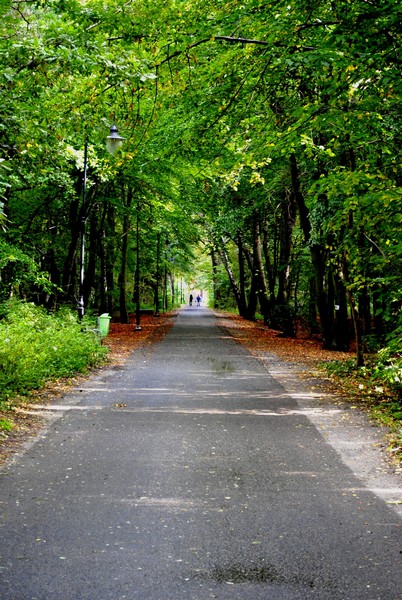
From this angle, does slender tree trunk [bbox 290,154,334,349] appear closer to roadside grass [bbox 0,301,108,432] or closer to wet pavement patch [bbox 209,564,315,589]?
roadside grass [bbox 0,301,108,432]

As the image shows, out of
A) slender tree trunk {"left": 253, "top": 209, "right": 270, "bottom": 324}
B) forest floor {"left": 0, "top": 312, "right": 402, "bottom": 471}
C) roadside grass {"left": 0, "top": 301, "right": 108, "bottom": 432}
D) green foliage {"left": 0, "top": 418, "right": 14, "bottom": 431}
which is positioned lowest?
forest floor {"left": 0, "top": 312, "right": 402, "bottom": 471}

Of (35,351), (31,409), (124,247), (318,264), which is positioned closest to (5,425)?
(31,409)

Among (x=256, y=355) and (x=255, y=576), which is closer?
(x=255, y=576)

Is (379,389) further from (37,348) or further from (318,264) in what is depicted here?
(318,264)

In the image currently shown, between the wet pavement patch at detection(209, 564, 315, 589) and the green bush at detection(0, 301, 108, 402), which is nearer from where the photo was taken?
the wet pavement patch at detection(209, 564, 315, 589)

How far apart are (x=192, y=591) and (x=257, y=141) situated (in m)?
8.98

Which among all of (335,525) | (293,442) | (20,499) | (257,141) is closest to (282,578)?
(335,525)

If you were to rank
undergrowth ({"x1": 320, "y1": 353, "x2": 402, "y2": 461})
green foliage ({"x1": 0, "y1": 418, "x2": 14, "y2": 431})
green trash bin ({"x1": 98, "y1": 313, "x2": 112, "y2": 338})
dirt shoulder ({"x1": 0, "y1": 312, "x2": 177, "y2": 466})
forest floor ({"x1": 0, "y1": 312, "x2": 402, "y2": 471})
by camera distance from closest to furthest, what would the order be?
dirt shoulder ({"x1": 0, "y1": 312, "x2": 177, "y2": 466}) < forest floor ({"x1": 0, "y1": 312, "x2": 402, "y2": 471}) < green foliage ({"x1": 0, "y1": 418, "x2": 14, "y2": 431}) < undergrowth ({"x1": 320, "y1": 353, "x2": 402, "y2": 461}) < green trash bin ({"x1": 98, "y1": 313, "x2": 112, "y2": 338})

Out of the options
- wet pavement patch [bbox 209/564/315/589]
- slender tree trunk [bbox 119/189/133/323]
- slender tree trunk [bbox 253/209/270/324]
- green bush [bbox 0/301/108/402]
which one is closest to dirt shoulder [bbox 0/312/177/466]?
green bush [bbox 0/301/108/402]

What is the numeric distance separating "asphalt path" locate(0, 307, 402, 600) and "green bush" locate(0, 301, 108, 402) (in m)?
1.66

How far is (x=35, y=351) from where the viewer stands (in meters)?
11.5

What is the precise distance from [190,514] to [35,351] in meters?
7.60

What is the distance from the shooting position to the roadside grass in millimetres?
9360

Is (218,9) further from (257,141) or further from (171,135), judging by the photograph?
(171,135)
